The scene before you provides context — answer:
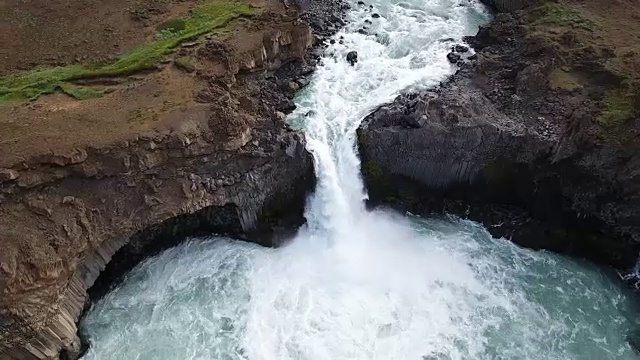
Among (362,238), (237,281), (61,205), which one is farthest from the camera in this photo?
(362,238)

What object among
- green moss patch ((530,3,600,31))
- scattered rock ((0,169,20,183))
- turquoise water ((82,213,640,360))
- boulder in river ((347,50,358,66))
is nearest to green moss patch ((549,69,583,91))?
green moss patch ((530,3,600,31))

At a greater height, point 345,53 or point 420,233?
point 345,53

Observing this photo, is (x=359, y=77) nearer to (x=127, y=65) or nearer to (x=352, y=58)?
(x=352, y=58)

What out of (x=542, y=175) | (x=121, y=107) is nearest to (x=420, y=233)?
(x=542, y=175)

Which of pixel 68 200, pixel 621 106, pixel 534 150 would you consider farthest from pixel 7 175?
pixel 621 106

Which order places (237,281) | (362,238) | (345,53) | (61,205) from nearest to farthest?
1. (61,205)
2. (237,281)
3. (362,238)
4. (345,53)

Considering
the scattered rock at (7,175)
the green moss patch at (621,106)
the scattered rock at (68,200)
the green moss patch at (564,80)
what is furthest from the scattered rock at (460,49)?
the scattered rock at (7,175)

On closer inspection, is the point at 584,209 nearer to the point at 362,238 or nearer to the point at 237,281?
the point at 362,238

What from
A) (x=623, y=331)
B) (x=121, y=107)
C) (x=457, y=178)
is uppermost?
(x=121, y=107)
